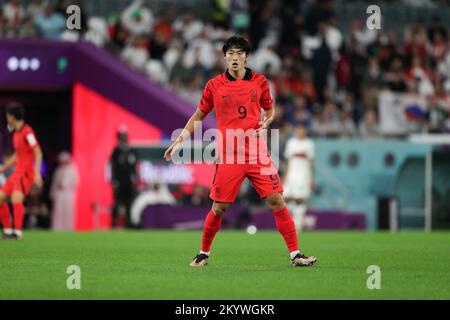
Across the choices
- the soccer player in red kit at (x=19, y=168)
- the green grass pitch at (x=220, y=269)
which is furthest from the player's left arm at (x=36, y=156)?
the green grass pitch at (x=220, y=269)

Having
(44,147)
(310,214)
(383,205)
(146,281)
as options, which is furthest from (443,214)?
(146,281)

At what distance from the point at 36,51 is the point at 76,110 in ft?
5.78

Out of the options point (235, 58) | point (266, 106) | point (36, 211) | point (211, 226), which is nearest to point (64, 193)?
point (36, 211)

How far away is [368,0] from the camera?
32.8 meters

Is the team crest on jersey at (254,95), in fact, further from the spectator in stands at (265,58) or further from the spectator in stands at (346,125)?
the spectator in stands at (346,125)

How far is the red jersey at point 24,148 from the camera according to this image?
17797mm

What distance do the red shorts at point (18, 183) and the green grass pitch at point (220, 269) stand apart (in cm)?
81

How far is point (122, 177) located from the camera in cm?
2498

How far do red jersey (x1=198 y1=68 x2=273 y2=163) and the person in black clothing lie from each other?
41.9 ft

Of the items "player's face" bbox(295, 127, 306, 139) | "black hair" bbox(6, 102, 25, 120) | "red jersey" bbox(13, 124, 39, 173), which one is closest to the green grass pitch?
"red jersey" bbox(13, 124, 39, 173)

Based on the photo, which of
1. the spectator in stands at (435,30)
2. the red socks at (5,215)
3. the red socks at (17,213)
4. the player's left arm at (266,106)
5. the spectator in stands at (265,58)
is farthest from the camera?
the spectator in stands at (435,30)

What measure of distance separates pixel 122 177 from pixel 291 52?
6606 mm

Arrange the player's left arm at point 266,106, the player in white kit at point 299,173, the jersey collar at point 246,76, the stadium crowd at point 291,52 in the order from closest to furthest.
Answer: the player's left arm at point 266,106, the jersey collar at point 246,76, the player in white kit at point 299,173, the stadium crowd at point 291,52

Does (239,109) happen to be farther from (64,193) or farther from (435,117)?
(435,117)
